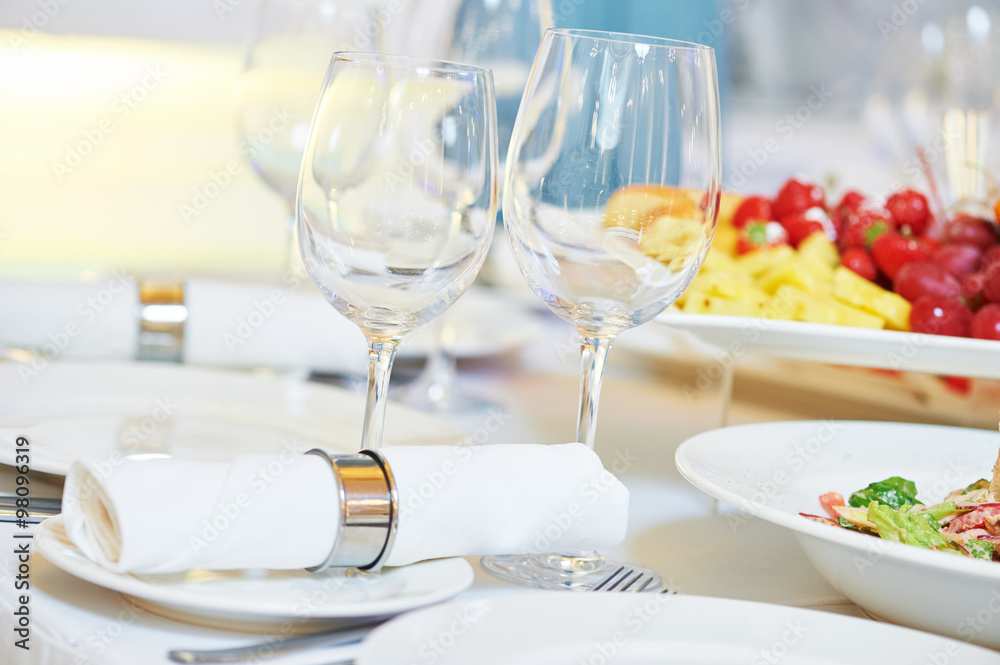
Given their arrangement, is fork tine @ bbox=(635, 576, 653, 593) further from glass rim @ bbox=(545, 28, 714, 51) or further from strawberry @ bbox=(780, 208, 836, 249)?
strawberry @ bbox=(780, 208, 836, 249)

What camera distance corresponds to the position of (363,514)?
39 centimetres

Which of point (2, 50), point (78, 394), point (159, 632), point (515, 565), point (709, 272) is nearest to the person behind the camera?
point (159, 632)

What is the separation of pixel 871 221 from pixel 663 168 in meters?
0.53

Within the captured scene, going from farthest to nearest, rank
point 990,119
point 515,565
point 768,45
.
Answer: point 768,45 < point 990,119 < point 515,565

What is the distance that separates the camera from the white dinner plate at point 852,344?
0.62 m

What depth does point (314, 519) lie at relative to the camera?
380mm

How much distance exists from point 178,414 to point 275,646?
13.2 inches

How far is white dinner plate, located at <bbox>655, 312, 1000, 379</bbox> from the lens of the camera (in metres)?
0.62

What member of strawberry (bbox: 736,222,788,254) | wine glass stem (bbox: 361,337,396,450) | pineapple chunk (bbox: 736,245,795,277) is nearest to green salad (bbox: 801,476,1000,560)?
wine glass stem (bbox: 361,337,396,450)

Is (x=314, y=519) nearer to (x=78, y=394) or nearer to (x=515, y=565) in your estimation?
(x=515, y=565)

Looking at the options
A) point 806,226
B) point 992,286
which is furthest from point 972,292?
point 806,226

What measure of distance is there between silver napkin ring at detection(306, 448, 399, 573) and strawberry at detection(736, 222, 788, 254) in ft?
2.12

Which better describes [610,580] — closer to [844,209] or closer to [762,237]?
[762,237]


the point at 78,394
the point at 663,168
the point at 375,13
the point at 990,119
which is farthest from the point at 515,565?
the point at 990,119
